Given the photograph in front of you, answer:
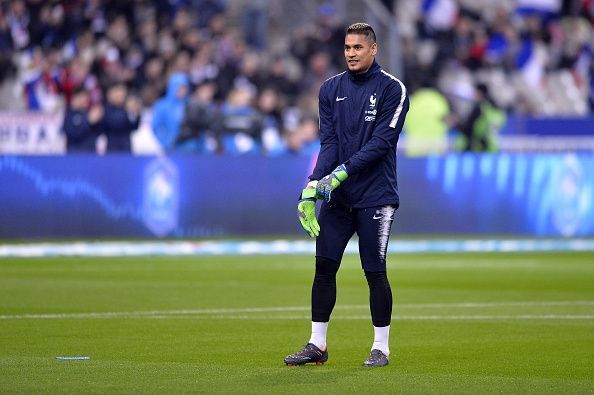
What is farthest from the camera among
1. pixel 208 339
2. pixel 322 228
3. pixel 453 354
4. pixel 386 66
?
pixel 386 66

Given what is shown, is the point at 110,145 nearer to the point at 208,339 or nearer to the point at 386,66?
the point at 386,66

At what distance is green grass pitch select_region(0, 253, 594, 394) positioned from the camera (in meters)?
9.62

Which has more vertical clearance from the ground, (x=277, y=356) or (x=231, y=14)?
(x=231, y=14)

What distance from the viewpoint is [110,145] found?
26281 millimetres

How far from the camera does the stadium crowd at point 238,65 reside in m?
27.1

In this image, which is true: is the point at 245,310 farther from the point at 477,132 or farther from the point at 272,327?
the point at 477,132

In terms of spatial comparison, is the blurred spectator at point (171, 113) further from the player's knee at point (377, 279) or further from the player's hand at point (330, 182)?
the player's hand at point (330, 182)

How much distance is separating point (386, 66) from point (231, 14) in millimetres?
4038

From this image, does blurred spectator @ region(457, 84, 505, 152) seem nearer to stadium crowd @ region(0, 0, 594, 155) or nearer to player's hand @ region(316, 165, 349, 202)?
stadium crowd @ region(0, 0, 594, 155)

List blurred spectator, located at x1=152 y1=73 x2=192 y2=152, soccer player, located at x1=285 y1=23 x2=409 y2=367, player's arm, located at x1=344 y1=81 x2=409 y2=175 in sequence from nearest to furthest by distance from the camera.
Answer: player's arm, located at x1=344 y1=81 x2=409 y2=175 < soccer player, located at x1=285 y1=23 x2=409 y2=367 < blurred spectator, located at x1=152 y1=73 x2=192 y2=152

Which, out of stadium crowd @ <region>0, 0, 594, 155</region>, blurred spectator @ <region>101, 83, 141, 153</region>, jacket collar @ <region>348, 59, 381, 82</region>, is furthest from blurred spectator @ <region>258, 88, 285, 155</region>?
jacket collar @ <region>348, 59, 381, 82</region>

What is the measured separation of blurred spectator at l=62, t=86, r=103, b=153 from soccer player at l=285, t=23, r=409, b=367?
15.6 metres

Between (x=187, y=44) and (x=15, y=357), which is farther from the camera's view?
(x=187, y=44)

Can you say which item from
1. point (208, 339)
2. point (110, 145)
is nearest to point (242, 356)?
point (208, 339)
